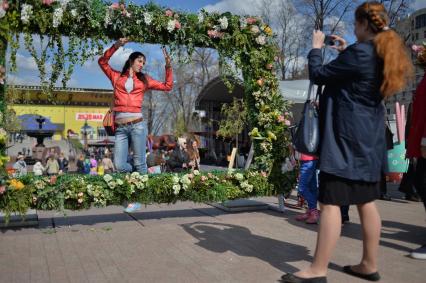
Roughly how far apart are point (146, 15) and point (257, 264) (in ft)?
11.7

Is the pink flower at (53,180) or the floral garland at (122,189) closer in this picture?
the floral garland at (122,189)

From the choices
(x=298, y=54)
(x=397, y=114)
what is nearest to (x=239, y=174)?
(x=397, y=114)

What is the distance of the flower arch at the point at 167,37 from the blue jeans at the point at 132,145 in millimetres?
1065

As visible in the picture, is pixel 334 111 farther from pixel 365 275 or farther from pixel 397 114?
pixel 397 114

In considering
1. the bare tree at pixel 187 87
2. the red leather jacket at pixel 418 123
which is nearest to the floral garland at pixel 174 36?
the red leather jacket at pixel 418 123

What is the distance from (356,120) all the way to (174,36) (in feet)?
11.3

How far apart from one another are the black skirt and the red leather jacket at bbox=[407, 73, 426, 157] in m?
1.29

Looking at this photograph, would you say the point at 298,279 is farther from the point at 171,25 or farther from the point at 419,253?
the point at 171,25

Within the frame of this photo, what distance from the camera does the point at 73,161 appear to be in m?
33.4

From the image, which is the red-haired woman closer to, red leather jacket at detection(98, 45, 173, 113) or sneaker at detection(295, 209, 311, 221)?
sneaker at detection(295, 209, 311, 221)

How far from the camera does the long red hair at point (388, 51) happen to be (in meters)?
3.27

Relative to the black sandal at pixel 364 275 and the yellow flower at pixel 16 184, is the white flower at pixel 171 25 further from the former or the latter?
the black sandal at pixel 364 275

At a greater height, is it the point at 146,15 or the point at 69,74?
the point at 146,15

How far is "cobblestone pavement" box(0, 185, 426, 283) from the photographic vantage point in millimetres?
3748
